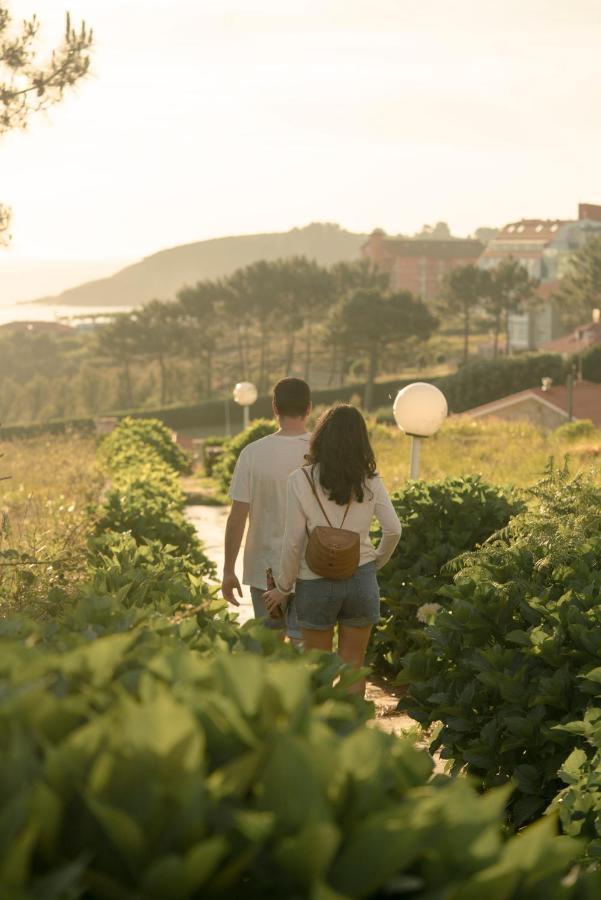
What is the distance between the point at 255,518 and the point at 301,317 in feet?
246

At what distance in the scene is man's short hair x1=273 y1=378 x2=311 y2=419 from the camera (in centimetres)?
548

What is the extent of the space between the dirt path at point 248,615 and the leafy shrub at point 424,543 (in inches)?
9.3

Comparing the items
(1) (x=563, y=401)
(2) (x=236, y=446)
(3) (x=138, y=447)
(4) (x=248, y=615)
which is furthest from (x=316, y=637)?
(1) (x=563, y=401)

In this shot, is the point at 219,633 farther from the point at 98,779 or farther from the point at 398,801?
the point at 98,779

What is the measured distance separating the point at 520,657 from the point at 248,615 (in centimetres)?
480

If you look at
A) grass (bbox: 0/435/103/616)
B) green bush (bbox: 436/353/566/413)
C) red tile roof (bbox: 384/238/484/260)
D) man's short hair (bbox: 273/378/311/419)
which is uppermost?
red tile roof (bbox: 384/238/484/260)

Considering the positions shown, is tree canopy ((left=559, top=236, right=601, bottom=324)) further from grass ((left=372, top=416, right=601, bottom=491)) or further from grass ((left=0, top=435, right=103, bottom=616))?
grass ((left=0, top=435, right=103, bottom=616))

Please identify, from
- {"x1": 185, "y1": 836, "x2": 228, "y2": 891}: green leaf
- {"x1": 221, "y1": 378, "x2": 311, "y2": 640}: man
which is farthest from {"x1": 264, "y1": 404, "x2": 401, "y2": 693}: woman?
{"x1": 185, "y1": 836, "x2": 228, "y2": 891}: green leaf

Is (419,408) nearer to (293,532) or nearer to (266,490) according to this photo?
(266,490)

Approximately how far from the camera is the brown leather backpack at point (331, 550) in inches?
195

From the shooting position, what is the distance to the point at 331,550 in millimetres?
4941

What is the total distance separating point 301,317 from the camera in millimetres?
80000

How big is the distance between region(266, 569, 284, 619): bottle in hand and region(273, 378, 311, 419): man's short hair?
724 mm

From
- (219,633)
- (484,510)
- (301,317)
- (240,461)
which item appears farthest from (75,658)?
(301,317)
